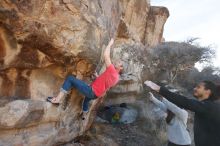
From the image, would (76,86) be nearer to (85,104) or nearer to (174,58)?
(85,104)

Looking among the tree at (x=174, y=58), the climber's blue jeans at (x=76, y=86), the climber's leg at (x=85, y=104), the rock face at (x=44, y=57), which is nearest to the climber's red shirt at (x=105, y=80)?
the climber's blue jeans at (x=76, y=86)

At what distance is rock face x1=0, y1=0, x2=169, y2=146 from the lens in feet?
17.2

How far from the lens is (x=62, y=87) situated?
18.9ft

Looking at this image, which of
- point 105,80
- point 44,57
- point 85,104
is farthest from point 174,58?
point 44,57

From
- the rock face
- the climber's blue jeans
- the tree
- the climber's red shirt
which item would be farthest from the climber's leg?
the tree

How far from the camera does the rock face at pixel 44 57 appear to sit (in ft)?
17.2

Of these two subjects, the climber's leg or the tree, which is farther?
the tree

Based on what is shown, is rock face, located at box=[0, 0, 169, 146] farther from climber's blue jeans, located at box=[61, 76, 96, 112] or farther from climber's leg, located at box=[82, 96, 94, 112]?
climber's blue jeans, located at box=[61, 76, 96, 112]

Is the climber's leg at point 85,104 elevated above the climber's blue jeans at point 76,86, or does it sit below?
below

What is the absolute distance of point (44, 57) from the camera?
5.70m

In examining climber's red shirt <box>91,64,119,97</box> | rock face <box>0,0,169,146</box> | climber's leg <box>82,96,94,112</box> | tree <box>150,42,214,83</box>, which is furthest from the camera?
tree <box>150,42,214,83</box>

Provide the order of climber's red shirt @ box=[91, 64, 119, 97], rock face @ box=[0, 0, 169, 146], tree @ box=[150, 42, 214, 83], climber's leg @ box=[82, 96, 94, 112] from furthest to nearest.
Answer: tree @ box=[150, 42, 214, 83]
climber's leg @ box=[82, 96, 94, 112]
climber's red shirt @ box=[91, 64, 119, 97]
rock face @ box=[0, 0, 169, 146]

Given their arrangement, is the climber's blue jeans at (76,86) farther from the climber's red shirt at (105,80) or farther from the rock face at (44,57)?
the rock face at (44,57)

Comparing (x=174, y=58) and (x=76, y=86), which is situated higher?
(x=174, y=58)
